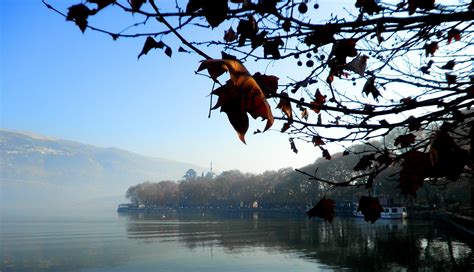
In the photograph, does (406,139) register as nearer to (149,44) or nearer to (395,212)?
(149,44)

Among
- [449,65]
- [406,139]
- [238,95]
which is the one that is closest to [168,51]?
[238,95]

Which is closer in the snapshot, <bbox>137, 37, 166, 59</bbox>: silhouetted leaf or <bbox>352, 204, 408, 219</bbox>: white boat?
<bbox>137, 37, 166, 59</bbox>: silhouetted leaf

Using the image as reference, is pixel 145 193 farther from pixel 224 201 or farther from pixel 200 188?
pixel 224 201

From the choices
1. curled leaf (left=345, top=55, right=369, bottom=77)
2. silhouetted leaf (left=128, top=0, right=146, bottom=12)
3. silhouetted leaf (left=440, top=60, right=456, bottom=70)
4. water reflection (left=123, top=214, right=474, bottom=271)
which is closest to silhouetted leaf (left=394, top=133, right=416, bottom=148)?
curled leaf (left=345, top=55, right=369, bottom=77)

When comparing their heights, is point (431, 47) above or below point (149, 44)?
above

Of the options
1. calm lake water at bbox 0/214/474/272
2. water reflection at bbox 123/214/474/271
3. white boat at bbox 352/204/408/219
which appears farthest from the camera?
white boat at bbox 352/204/408/219

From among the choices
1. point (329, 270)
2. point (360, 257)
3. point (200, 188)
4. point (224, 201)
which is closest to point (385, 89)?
point (329, 270)

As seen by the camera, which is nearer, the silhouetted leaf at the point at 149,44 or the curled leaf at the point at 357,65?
the curled leaf at the point at 357,65

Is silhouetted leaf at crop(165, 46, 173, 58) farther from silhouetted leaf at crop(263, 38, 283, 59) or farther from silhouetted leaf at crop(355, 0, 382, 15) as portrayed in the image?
silhouetted leaf at crop(355, 0, 382, 15)

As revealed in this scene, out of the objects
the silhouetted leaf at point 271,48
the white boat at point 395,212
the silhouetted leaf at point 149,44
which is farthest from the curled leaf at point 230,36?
the white boat at point 395,212

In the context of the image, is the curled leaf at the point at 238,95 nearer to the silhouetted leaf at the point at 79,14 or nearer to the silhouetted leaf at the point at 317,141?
the silhouetted leaf at the point at 79,14

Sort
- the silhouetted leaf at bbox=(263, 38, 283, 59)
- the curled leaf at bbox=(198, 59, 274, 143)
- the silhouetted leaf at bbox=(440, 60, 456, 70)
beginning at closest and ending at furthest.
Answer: the curled leaf at bbox=(198, 59, 274, 143), the silhouetted leaf at bbox=(263, 38, 283, 59), the silhouetted leaf at bbox=(440, 60, 456, 70)

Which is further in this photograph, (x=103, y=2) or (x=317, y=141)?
(x=317, y=141)

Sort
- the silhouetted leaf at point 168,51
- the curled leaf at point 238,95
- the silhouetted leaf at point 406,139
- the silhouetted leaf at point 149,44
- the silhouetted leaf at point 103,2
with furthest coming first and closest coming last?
the silhouetted leaf at point 406,139 → the silhouetted leaf at point 168,51 → the silhouetted leaf at point 149,44 → the silhouetted leaf at point 103,2 → the curled leaf at point 238,95
